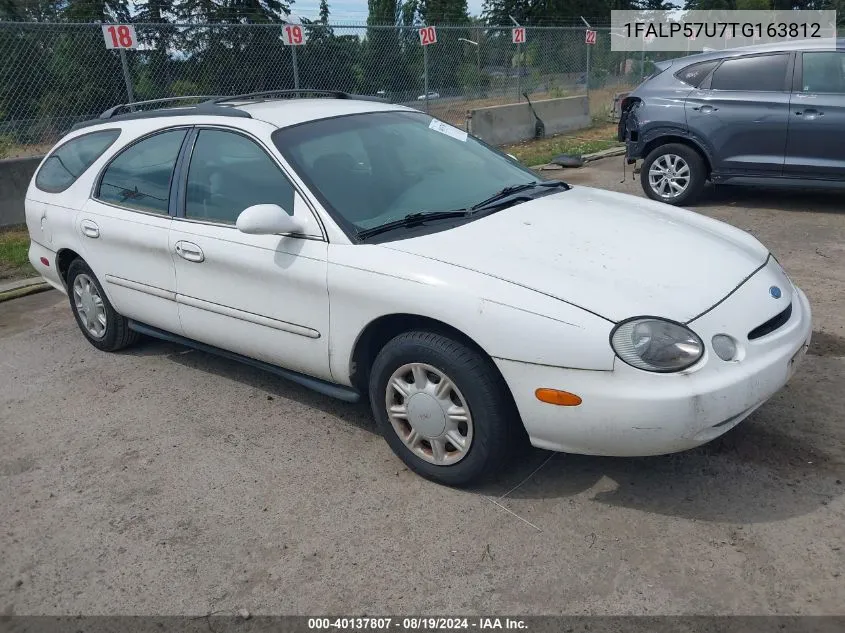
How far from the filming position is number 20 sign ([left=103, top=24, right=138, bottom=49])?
8.95 metres

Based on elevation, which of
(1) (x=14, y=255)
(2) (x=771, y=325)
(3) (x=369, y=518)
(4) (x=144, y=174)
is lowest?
(3) (x=369, y=518)

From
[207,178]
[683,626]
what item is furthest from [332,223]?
[683,626]

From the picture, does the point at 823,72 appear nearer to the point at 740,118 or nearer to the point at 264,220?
the point at 740,118

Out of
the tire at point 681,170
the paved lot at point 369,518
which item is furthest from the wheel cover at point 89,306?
the tire at point 681,170

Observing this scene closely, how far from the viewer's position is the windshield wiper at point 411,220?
352 cm

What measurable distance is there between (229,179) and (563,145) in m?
11.2

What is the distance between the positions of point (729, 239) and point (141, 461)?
3.13 meters

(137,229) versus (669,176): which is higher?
(137,229)

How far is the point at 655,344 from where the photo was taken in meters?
2.84

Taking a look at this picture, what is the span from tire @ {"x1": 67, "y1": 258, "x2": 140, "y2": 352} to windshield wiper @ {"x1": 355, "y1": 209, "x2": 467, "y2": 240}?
7.41 ft

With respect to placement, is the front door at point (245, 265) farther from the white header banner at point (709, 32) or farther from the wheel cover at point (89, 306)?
the white header banner at point (709, 32)

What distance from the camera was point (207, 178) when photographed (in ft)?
13.6

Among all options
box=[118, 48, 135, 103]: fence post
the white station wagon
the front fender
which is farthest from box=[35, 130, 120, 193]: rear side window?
box=[118, 48, 135, 103]: fence post

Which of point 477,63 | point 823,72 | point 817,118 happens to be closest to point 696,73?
point 823,72
